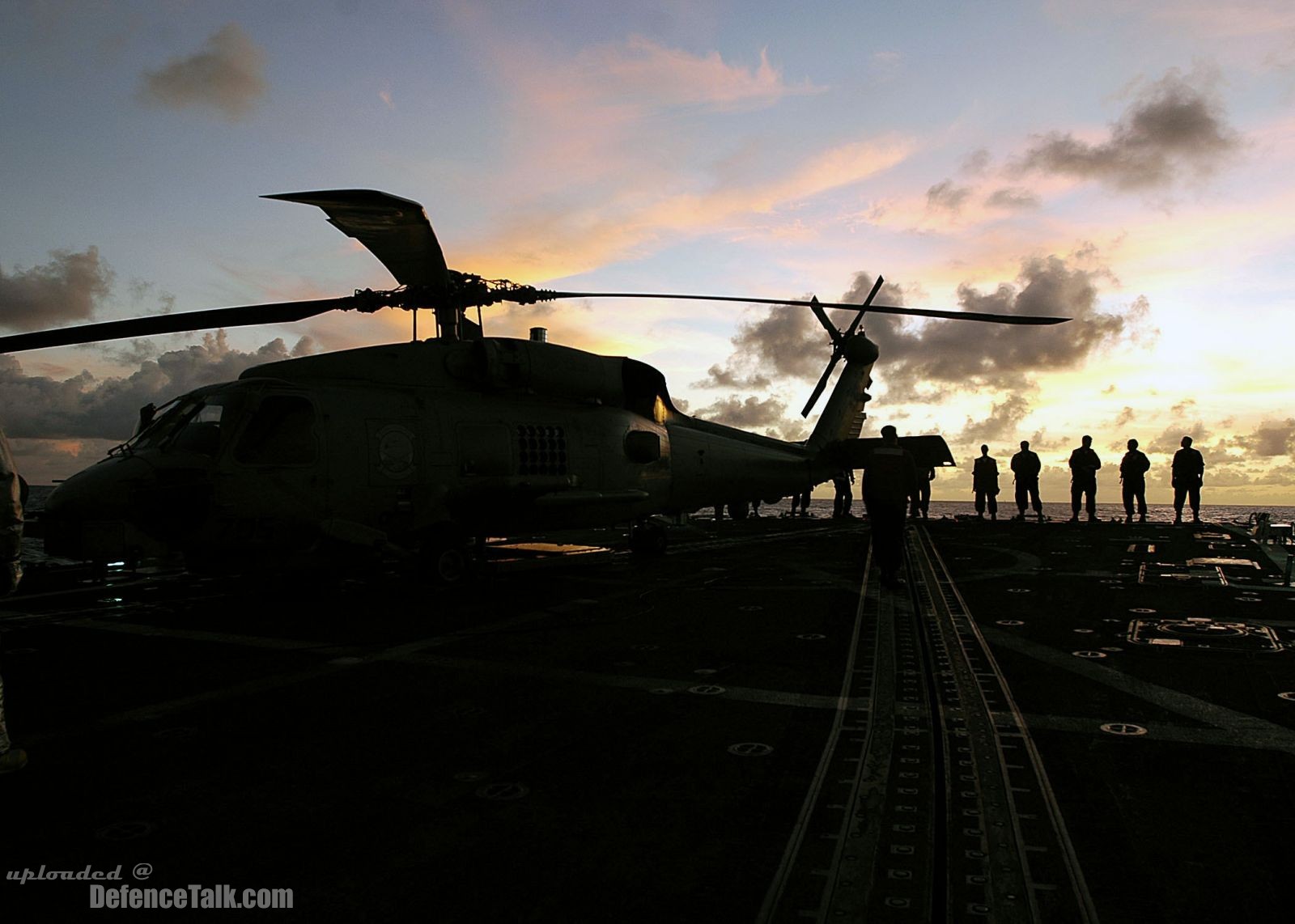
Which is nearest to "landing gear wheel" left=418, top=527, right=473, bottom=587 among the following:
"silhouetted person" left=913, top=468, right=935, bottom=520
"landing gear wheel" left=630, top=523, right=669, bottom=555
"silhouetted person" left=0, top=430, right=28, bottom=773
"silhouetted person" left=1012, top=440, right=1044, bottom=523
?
"landing gear wheel" left=630, top=523, right=669, bottom=555

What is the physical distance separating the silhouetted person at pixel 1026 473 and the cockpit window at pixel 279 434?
69.7ft

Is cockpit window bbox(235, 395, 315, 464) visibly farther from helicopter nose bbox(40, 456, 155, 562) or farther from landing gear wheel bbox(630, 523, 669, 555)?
landing gear wheel bbox(630, 523, 669, 555)

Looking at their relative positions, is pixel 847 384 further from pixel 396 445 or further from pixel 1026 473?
pixel 396 445

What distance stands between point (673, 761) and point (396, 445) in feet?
26.1

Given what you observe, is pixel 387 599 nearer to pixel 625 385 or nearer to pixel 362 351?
pixel 362 351

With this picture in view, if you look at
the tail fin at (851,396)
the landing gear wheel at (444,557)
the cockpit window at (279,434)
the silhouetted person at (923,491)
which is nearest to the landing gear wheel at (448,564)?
the landing gear wheel at (444,557)

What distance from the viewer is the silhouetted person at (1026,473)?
24141mm

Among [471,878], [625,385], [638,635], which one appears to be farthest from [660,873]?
[625,385]

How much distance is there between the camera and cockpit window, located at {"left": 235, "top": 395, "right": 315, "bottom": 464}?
970cm

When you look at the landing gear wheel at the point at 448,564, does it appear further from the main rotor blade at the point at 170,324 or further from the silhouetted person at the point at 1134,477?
the silhouetted person at the point at 1134,477

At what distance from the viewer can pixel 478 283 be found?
1234 cm

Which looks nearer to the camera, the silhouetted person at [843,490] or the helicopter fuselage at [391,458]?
the helicopter fuselage at [391,458]

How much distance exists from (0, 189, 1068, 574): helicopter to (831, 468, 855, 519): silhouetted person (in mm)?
5454

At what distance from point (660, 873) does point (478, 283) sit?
10.8 meters
